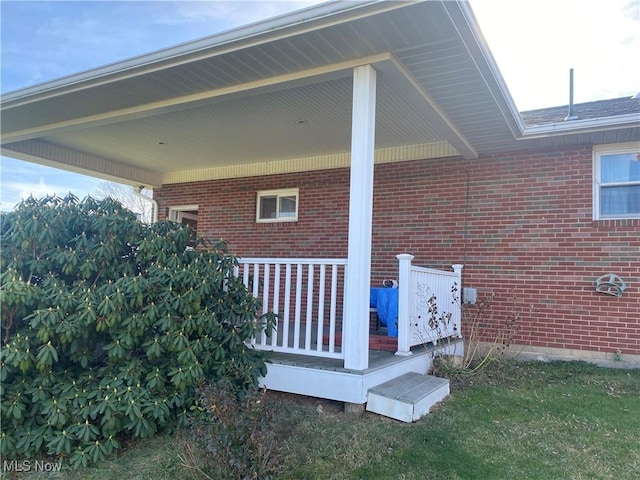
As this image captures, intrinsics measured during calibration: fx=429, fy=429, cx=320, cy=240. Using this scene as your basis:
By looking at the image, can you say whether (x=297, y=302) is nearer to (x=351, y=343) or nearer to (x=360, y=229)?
(x=351, y=343)

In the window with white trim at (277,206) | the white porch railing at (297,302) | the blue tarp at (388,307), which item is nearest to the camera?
the white porch railing at (297,302)

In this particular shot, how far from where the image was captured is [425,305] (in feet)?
16.8

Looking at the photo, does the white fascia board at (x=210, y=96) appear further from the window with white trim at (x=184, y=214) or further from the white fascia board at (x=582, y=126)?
the window with white trim at (x=184, y=214)

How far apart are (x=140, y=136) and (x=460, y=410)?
6.19m

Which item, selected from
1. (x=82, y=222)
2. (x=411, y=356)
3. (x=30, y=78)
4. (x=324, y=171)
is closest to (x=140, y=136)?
(x=30, y=78)

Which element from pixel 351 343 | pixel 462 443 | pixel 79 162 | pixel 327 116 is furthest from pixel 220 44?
pixel 79 162

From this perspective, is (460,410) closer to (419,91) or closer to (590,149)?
(419,91)

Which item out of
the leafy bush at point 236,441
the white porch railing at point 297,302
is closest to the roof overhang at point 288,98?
the white porch railing at point 297,302

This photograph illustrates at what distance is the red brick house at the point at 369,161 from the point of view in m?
3.90

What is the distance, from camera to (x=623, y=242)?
5.71 metres

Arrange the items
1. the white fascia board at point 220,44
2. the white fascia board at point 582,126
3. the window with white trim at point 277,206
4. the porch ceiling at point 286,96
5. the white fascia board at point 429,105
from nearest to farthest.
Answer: the white fascia board at point 220,44
the porch ceiling at point 286,96
the white fascia board at point 429,105
the white fascia board at point 582,126
the window with white trim at point 277,206

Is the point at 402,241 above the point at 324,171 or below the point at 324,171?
below

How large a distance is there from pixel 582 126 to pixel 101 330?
594 centimetres

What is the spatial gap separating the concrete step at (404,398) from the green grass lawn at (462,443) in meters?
0.08
